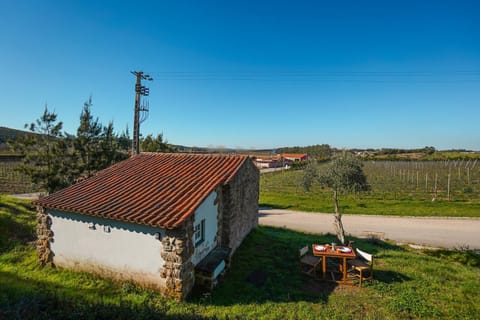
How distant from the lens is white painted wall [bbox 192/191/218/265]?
8002mm

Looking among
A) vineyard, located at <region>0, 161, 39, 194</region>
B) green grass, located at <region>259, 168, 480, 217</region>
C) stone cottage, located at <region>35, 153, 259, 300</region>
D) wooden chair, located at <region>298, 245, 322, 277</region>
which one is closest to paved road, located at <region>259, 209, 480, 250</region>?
green grass, located at <region>259, 168, 480, 217</region>

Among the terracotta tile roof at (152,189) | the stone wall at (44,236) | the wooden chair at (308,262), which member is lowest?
the wooden chair at (308,262)

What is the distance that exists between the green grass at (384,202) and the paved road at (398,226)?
1.58 m

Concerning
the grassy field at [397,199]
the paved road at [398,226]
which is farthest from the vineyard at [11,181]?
the grassy field at [397,199]

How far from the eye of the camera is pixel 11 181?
33312 millimetres

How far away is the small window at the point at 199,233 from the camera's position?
7924 mm

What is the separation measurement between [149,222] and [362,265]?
721cm

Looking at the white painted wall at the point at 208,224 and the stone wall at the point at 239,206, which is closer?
the white painted wall at the point at 208,224

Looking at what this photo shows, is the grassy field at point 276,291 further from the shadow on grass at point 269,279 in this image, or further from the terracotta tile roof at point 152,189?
the terracotta tile roof at point 152,189

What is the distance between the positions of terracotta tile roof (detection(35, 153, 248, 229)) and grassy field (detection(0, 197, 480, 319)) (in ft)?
7.26

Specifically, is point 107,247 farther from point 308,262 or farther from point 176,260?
point 308,262

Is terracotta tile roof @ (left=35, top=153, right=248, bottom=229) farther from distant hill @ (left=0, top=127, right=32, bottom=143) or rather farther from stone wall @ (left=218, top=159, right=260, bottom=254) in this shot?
distant hill @ (left=0, top=127, right=32, bottom=143)

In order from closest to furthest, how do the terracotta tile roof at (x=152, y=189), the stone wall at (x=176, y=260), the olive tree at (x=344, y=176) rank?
the stone wall at (x=176, y=260), the terracotta tile roof at (x=152, y=189), the olive tree at (x=344, y=176)

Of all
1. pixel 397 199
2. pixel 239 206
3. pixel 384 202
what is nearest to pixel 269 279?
pixel 239 206
